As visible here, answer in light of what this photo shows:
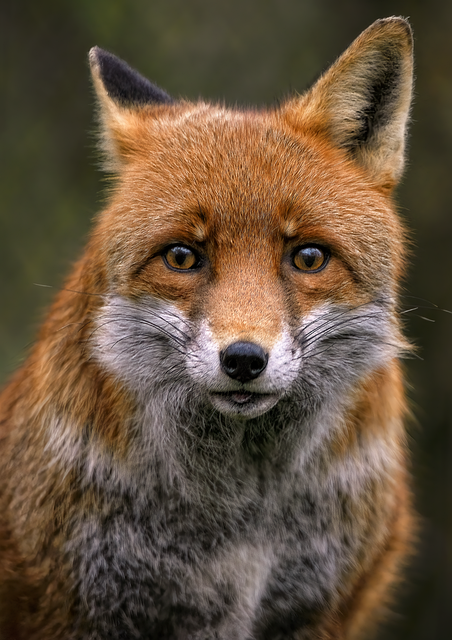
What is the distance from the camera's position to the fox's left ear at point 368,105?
10.1 feet

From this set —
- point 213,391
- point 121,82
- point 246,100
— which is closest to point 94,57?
point 121,82

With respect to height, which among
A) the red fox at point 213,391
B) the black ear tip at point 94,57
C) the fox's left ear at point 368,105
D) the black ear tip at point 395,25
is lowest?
the red fox at point 213,391

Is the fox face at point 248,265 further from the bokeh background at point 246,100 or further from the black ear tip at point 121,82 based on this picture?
the bokeh background at point 246,100

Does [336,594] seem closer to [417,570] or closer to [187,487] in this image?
[187,487]

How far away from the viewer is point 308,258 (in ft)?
9.55

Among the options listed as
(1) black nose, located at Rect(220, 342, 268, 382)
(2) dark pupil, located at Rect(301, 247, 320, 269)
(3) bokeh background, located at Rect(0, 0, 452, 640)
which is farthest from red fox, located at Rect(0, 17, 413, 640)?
(3) bokeh background, located at Rect(0, 0, 452, 640)

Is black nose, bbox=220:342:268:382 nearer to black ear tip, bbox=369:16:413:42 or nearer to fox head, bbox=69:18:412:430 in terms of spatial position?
fox head, bbox=69:18:412:430

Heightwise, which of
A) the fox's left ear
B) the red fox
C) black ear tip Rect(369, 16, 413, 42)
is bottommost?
the red fox

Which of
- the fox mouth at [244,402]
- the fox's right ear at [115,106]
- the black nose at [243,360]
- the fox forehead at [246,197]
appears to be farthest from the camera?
the fox's right ear at [115,106]

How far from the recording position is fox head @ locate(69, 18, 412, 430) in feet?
9.02

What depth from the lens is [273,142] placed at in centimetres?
309

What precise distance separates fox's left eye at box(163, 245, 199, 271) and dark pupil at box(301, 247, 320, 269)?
397 millimetres

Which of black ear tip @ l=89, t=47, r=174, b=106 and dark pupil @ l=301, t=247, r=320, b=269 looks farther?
black ear tip @ l=89, t=47, r=174, b=106

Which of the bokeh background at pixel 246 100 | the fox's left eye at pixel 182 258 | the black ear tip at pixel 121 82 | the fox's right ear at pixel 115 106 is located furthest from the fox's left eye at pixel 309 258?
the bokeh background at pixel 246 100
